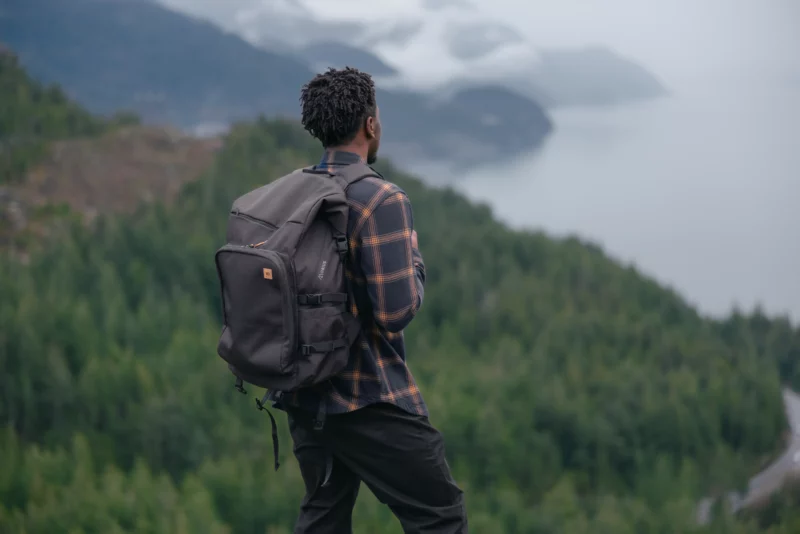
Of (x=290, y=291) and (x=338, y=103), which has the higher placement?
(x=338, y=103)

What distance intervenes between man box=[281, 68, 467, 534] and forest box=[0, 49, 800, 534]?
265cm

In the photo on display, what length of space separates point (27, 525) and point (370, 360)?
3.14 metres

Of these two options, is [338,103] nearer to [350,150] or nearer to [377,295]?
[350,150]

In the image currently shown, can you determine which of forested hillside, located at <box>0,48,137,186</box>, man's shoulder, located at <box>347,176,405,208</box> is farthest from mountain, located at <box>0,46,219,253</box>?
man's shoulder, located at <box>347,176,405,208</box>

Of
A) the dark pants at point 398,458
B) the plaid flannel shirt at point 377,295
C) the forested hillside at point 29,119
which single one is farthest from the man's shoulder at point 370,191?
the forested hillside at point 29,119

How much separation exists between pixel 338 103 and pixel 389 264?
346 millimetres

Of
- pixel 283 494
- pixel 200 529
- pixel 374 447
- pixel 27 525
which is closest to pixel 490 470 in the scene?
pixel 283 494

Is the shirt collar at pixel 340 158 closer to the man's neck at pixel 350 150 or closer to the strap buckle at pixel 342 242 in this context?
the man's neck at pixel 350 150

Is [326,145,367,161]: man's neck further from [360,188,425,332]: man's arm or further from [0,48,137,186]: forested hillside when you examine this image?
[0,48,137,186]: forested hillside

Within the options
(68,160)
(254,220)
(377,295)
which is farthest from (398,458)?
(68,160)

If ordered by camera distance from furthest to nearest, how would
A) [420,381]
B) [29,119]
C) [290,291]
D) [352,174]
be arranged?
[29,119], [420,381], [352,174], [290,291]

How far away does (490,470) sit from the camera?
8570 millimetres

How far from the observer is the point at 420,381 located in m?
10.1

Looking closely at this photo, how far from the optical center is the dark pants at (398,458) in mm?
1643
